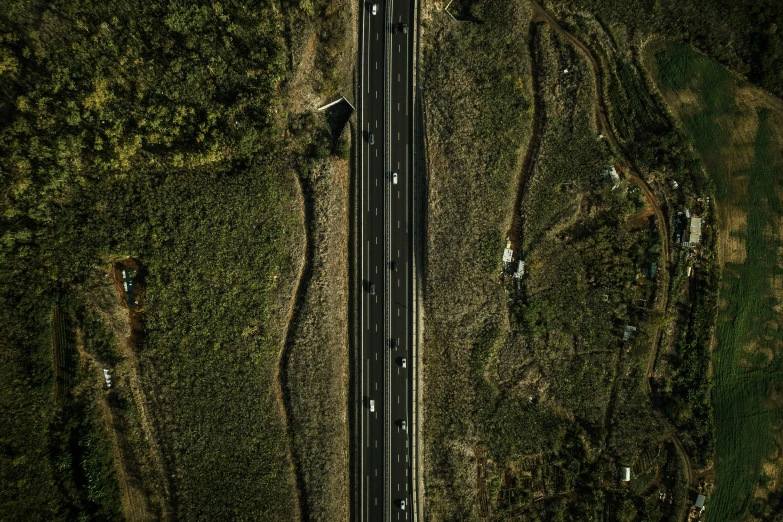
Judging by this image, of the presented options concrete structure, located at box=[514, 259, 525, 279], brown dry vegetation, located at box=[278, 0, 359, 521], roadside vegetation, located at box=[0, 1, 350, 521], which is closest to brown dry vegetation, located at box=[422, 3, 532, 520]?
concrete structure, located at box=[514, 259, 525, 279]

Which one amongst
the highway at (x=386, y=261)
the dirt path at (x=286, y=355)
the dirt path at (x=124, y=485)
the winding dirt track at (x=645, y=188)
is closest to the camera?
the dirt path at (x=124, y=485)

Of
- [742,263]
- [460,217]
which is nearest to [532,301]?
[460,217]

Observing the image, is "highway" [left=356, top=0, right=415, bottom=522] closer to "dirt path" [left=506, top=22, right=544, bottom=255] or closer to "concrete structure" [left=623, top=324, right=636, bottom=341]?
"dirt path" [left=506, top=22, right=544, bottom=255]

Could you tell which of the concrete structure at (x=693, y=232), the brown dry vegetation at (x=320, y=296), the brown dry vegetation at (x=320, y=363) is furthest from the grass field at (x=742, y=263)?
the brown dry vegetation at (x=320, y=363)

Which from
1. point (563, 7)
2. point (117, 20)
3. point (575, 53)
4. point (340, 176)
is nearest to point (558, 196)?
point (575, 53)

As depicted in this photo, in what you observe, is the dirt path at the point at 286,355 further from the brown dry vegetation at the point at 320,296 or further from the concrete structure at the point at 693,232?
the concrete structure at the point at 693,232

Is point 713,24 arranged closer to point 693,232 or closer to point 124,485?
point 693,232
